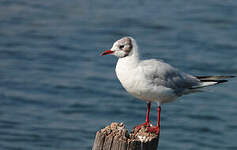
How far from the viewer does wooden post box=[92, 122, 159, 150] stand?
18.9 ft

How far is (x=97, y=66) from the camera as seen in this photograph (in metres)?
14.9

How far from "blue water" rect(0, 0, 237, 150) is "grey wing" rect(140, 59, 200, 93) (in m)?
0.43

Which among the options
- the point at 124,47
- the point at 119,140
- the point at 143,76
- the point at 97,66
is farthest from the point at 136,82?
the point at 97,66

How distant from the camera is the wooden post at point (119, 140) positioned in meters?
5.76

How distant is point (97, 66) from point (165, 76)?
750 cm

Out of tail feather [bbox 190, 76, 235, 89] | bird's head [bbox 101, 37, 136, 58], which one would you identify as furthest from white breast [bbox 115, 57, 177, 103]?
tail feather [bbox 190, 76, 235, 89]

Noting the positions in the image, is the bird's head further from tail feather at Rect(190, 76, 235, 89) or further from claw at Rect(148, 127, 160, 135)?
tail feather at Rect(190, 76, 235, 89)

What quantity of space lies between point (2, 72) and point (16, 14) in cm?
401

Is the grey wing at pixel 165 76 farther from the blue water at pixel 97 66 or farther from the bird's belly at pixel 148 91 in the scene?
the blue water at pixel 97 66

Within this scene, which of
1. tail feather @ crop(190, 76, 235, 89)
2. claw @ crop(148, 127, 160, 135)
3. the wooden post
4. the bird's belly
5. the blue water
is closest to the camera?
the wooden post

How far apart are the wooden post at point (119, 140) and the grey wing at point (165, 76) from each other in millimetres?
1334

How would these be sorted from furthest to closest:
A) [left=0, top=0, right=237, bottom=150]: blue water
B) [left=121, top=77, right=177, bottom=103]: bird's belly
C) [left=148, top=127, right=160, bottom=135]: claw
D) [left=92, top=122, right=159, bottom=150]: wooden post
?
[left=0, top=0, right=237, bottom=150]: blue water < [left=121, top=77, right=177, bottom=103]: bird's belly < [left=148, top=127, right=160, bottom=135]: claw < [left=92, top=122, right=159, bottom=150]: wooden post

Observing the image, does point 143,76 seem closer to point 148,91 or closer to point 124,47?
point 148,91

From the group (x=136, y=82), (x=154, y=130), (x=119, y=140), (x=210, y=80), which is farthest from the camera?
(x=210, y=80)
